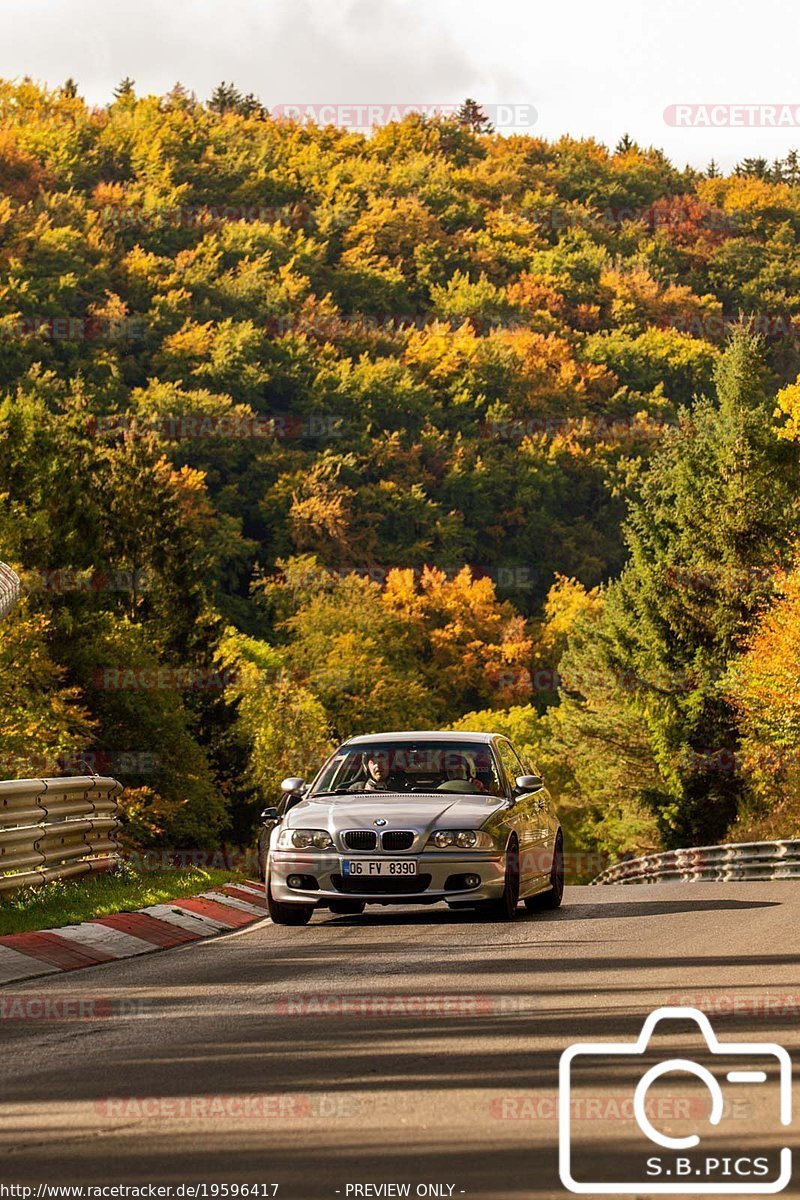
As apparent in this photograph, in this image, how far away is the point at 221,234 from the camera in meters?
136

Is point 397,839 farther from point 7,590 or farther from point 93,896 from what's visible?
point 7,590

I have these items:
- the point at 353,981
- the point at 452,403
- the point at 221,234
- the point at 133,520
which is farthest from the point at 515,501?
the point at 353,981

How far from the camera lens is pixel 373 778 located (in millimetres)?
16938

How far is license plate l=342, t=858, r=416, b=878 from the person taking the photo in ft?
50.0

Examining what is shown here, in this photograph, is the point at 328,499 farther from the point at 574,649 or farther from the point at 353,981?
the point at 353,981

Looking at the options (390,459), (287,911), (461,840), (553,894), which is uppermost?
(390,459)

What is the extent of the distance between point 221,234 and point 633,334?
29.4 metres

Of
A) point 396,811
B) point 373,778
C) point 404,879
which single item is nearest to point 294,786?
point 373,778

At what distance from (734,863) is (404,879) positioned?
22205mm

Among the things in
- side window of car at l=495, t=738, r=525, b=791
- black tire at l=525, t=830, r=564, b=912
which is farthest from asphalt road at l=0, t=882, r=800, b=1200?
black tire at l=525, t=830, r=564, b=912

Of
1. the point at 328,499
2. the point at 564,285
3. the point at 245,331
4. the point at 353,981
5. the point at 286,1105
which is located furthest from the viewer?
the point at 564,285

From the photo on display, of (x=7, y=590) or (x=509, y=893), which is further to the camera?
(x=7, y=590)

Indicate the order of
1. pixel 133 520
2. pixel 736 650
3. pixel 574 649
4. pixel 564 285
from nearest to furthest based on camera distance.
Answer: pixel 736 650
pixel 133 520
pixel 574 649
pixel 564 285

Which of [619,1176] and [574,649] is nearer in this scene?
[619,1176]
